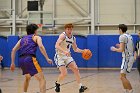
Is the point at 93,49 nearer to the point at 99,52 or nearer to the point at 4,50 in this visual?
the point at 99,52

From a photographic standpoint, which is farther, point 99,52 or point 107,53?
point 99,52

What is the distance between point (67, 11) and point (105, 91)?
14.0m

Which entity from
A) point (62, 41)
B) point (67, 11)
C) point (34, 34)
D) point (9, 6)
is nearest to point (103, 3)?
point (67, 11)

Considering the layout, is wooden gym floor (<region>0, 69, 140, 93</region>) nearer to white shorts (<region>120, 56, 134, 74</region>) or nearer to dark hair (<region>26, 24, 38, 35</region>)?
white shorts (<region>120, 56, 134, 74</region>)

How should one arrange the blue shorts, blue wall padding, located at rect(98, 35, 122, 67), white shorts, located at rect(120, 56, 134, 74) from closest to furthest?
the blue shorts, white shorts, located at rect(120, 56, 134, 74), blue wall padding, located at rect(98, 35, 122, 67)

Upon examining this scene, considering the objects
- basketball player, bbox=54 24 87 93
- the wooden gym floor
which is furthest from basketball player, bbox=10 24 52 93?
the wooden gym floor

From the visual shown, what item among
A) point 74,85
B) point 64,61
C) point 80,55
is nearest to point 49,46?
point 80,55

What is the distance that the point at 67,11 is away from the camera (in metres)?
23.1

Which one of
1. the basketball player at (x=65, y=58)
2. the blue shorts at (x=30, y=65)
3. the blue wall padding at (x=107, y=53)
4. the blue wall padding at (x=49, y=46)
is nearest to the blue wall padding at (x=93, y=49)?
the blue wall padding at (x=107, y=53)

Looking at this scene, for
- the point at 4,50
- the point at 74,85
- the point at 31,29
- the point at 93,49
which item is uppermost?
the point at 31,29

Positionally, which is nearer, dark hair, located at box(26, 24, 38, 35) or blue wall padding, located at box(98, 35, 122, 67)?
dark hair, located at box(26, 24, 38, 35)

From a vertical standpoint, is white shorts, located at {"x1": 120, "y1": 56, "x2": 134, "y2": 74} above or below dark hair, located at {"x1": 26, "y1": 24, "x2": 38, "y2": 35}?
below

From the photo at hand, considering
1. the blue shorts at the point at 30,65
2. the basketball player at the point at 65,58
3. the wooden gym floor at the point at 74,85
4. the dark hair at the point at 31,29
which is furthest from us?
the wooden gym floor at the point at 74,85

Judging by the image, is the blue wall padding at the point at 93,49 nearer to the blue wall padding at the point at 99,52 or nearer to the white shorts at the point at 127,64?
the blue wall padding at the point at 99,52
